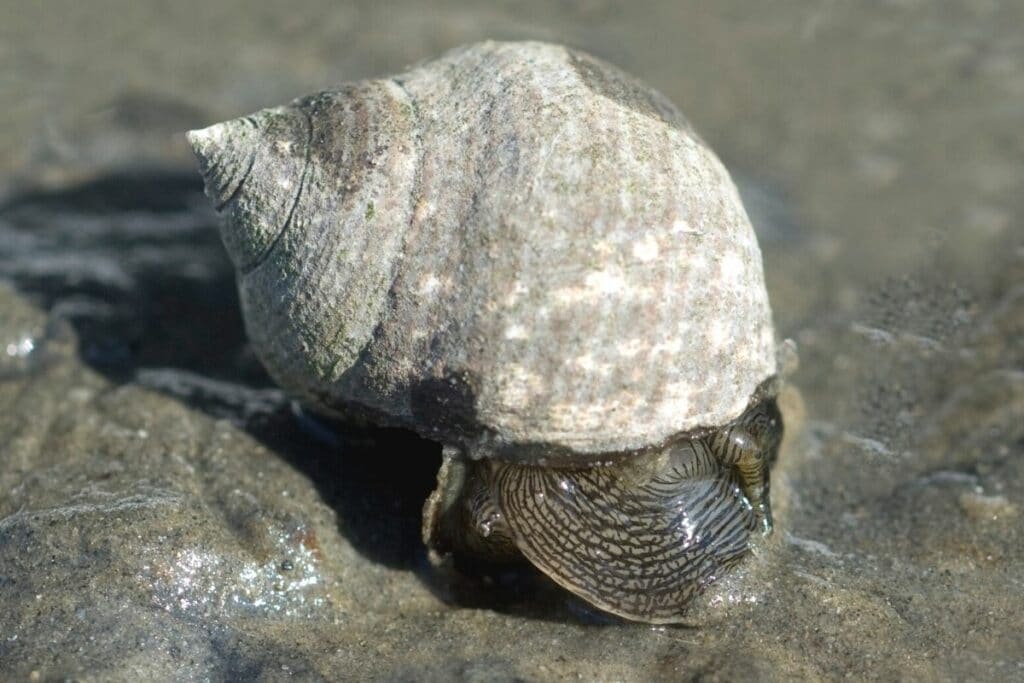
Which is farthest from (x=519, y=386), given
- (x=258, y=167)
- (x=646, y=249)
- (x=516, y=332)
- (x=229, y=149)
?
(x=229, y=149)

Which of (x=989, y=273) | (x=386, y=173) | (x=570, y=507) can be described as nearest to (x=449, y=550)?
(x=570, y=507)

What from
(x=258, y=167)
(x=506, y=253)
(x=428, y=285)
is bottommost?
(x=428, y=285)

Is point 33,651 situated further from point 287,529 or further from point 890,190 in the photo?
point 890,190

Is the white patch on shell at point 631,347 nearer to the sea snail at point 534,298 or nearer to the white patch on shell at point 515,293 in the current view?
the sea snail at point 534,298

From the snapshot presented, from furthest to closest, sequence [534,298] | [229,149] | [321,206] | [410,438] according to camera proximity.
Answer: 1. [410,438]
2. [229,149]
3. [321,206]
4. [534,298]

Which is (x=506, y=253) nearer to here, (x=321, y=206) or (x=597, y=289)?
(x=597, y=289)

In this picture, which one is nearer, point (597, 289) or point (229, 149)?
point (597, 289)

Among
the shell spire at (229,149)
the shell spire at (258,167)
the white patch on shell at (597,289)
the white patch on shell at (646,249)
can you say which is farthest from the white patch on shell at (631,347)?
the shell spire at (229,149)
